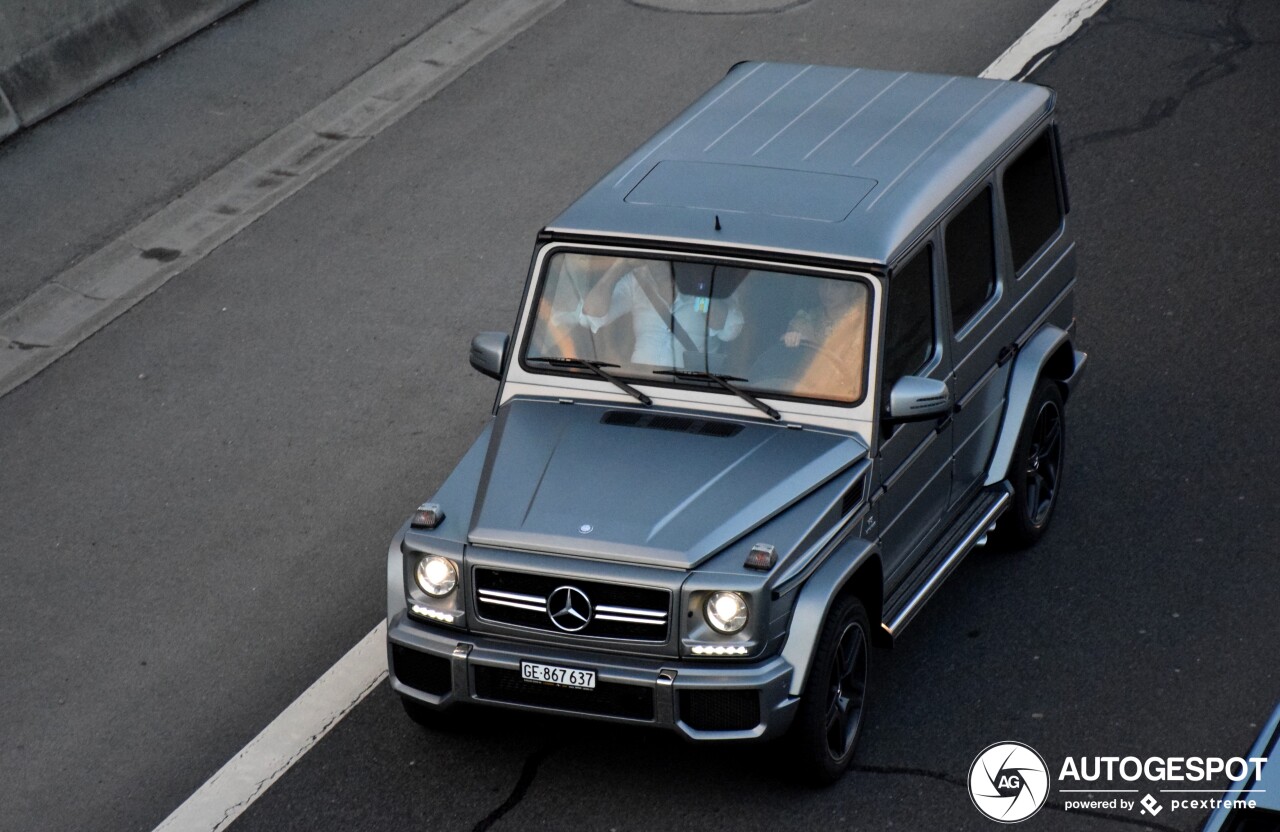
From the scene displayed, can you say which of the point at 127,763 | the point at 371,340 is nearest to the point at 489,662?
the point at 127,763

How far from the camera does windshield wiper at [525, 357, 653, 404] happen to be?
23.2ft

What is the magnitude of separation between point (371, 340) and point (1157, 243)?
483cm

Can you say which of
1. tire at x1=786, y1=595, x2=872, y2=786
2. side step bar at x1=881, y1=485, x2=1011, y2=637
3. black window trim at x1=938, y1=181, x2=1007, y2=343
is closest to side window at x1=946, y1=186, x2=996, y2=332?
black window trim at x1=938, y1=181, x2=1007, y2=343

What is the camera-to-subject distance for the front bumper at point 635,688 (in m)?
6.22

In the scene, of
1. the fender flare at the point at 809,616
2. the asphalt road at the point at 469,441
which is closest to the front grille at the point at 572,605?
the fender flare at the point at 809,616

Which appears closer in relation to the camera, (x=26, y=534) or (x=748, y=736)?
(x=748, y=736)

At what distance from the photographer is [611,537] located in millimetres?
6328

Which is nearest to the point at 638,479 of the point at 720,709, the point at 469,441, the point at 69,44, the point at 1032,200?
the point at 720,709

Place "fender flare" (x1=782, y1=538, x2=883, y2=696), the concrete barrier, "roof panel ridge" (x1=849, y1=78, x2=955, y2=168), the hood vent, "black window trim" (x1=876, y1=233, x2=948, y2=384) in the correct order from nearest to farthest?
"fender flare" (x1=782, y1=538, x2=883, y2=696) < the hood vent < "black window trim" (x1=876, y1=233, x2=948, y2=384) < "roof panel ridge" (x1=849, y1=78, x2=955, y2=168) < the concrete barrier

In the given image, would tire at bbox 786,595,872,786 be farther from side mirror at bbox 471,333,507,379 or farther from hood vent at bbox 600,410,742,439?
side mirror at bbox 471,333,507,379

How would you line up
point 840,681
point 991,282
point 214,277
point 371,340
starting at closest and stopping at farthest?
point 840,681 → point 991,282 → point 371,340 → point 214,277

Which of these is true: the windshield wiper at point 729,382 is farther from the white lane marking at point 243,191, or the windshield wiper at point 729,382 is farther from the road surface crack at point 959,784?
the white lane marking at point 243,191

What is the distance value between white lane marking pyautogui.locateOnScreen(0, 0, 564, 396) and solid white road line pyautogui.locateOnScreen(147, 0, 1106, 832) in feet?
12.5

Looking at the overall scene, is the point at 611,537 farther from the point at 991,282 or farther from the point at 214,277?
the point at 214,277
